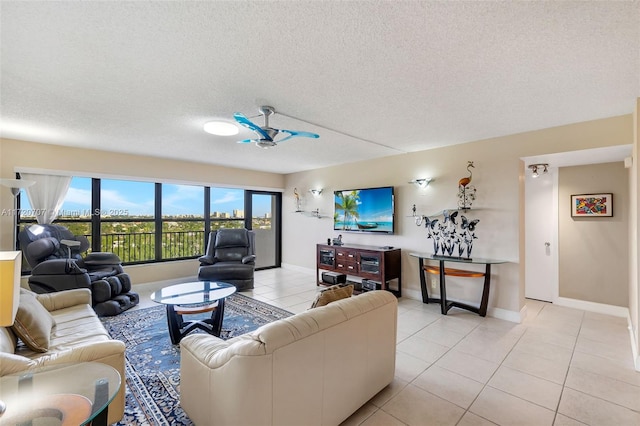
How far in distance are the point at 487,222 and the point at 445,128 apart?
150cm

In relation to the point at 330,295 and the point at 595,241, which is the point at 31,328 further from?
the point at 595,241

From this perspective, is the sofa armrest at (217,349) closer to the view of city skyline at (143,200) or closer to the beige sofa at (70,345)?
the beige sofa at (70,345)

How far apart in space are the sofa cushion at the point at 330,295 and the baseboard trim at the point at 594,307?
404cm

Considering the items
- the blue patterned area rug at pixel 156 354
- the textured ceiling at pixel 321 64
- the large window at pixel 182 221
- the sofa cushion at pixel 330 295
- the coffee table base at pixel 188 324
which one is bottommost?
the blue patterned area rug at pixel 156 354

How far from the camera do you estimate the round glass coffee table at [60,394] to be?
3.82 ft

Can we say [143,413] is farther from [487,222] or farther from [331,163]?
[331,163]

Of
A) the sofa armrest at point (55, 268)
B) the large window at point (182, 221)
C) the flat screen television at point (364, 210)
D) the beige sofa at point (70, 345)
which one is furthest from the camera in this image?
the large window at point (182, 221)

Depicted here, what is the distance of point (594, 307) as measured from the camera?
407 centimetres

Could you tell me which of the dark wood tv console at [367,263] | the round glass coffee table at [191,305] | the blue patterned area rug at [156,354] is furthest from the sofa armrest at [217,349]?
the dark wood tv console at [367,263]

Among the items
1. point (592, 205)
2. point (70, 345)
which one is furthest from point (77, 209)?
point (592, 205)

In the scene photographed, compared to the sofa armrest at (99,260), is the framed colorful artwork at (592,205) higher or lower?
higher

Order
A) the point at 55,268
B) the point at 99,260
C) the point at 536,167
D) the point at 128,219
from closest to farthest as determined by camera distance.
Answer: the point at 55,268 → the point at 536,167 → the point at 99,260 → the point at 128,219

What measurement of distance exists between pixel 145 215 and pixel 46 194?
1.48 metres

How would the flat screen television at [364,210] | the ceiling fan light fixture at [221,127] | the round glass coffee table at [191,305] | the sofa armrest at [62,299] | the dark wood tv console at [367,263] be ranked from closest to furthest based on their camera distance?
the sofa armrest at [62,299], the round glass coffee table at [191,305], the ceiling fan light fixture at [221,127], the dark wood tv console at [367,263], the flat screen television at [364,210]
